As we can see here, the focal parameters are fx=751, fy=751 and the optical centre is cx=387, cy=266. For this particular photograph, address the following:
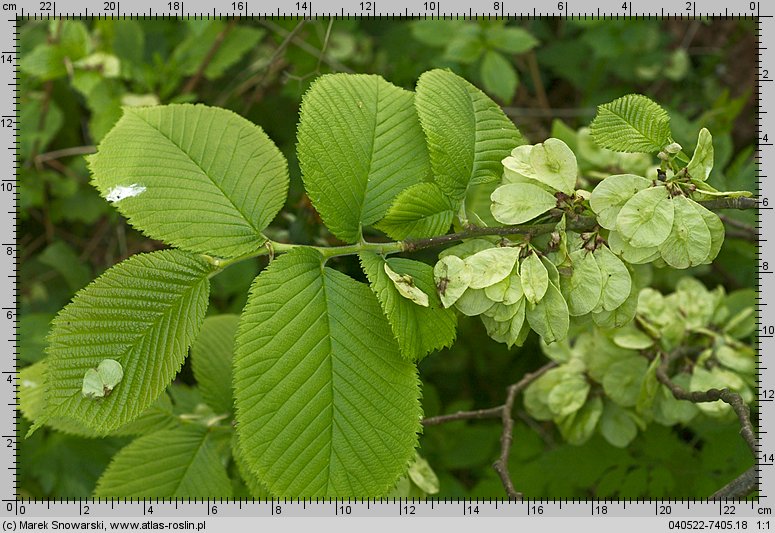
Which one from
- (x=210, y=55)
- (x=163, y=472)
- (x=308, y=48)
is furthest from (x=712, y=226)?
(x=210, y=55)

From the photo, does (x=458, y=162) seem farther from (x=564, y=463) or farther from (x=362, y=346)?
(x=564, y=463)

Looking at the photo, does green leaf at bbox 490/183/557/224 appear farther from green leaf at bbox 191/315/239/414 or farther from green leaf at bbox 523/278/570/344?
green leaf at bbox 191/315/239/414

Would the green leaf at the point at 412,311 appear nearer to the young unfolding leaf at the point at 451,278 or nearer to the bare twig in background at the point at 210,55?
the young unfolding leaf at the point at 451,278

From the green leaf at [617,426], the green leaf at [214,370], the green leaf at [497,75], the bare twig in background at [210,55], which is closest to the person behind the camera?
the green leaf at [214,370]

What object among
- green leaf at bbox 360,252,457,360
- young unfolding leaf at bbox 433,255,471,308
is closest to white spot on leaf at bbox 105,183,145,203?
green leaf at bbox 360,252,457,360

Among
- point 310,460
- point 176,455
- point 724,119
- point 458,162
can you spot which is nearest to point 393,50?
point 724,119

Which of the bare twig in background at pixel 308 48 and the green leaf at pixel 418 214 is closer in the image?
the green leaf at pixel 418 214

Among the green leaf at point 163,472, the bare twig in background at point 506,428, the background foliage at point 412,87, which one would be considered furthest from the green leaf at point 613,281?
the green leaf at point 163,472
